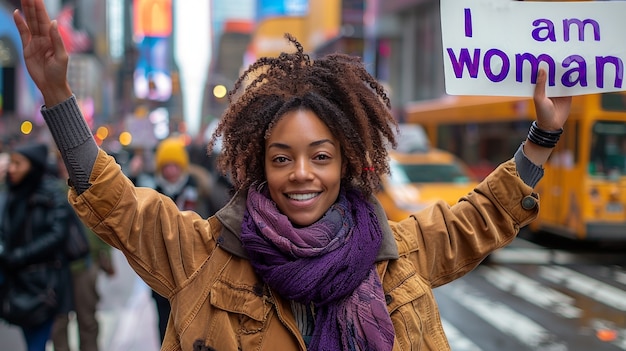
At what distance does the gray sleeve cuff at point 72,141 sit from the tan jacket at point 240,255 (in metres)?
0.03

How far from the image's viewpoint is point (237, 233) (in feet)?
7.86

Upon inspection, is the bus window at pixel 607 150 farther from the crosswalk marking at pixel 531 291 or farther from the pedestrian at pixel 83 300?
the pedestrian at pixel 83 300

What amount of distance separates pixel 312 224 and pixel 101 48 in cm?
7153

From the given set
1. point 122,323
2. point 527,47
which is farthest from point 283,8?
point 527,47

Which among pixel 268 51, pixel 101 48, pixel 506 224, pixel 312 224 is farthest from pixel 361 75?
pixel 101 48

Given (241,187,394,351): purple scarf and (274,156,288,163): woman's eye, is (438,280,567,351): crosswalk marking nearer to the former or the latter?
(241,187,394,351): purple scarf

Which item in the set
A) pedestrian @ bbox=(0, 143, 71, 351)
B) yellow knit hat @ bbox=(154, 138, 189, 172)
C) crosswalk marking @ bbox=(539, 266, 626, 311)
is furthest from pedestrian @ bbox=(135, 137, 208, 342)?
crosswalk marking @ bbox=(539, 266, 626, 311)

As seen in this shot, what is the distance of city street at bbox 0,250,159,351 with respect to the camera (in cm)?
719

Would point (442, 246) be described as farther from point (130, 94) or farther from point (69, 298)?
point (130, 94)

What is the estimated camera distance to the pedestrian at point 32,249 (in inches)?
204

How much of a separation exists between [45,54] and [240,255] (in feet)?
2.78

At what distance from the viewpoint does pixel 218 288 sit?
7.68 ft

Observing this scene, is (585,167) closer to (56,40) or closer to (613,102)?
(613,102)

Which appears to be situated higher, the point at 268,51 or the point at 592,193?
the point at 268,51
